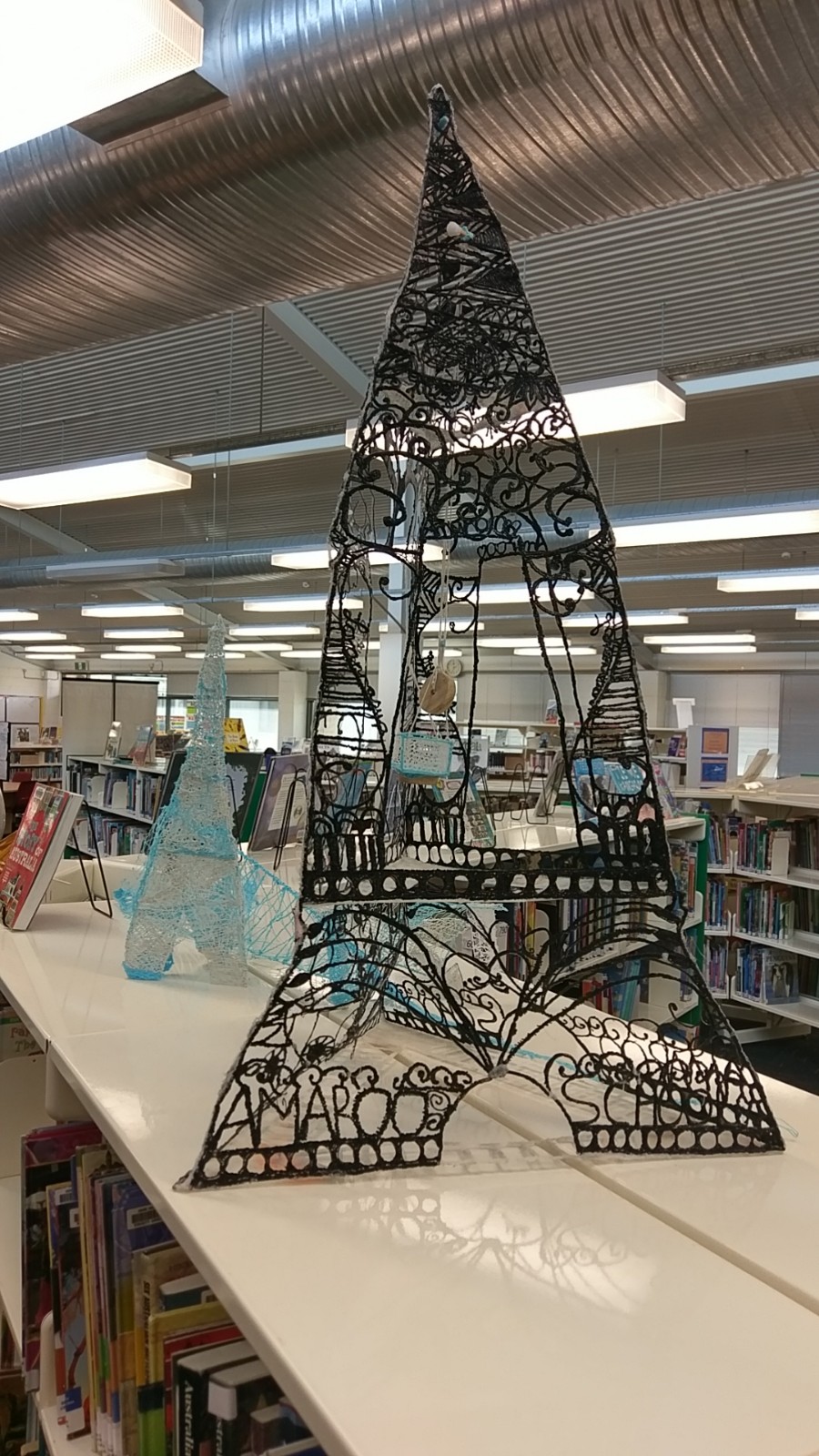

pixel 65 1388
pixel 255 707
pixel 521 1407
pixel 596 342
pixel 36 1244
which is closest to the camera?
pixel 521 1407

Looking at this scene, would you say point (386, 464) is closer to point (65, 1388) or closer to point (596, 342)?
point (65, 1388)

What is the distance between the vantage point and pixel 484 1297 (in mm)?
819

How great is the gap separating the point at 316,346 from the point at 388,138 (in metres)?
3.42

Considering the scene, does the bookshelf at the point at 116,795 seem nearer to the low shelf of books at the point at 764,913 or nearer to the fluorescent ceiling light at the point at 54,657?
the low shelf of books at the point at 764,913

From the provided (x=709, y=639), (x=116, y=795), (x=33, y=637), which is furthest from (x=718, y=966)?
(x=33, y=637)

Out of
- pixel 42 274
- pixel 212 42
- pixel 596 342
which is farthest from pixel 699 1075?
pixel 596 342

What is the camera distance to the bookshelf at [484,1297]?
0.68 metres

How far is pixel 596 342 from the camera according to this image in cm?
511

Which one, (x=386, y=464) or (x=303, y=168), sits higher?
(x=303, y=168)

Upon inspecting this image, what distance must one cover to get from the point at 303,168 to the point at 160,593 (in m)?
11.7

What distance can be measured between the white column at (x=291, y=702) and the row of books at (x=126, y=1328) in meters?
17.6

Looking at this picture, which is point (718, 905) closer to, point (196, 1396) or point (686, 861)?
point (686, 861)

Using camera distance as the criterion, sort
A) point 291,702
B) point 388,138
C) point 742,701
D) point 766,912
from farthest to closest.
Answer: point 291,702 < point 742,701 < point 766,912 < point 388,138

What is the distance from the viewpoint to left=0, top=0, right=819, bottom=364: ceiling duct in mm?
1523
